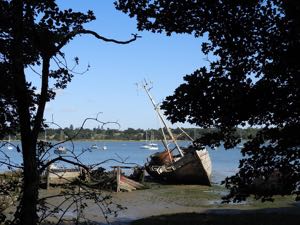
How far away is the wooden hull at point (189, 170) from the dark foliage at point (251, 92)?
Answer: 2944 cm

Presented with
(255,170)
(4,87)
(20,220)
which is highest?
(4,87)

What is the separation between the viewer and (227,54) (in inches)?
235

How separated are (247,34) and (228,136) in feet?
4.11

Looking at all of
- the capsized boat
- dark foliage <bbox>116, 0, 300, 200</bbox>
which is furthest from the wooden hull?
dark foliage <bbox>116, 0, 300, 200</bbox>

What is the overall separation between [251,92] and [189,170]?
3092 cm

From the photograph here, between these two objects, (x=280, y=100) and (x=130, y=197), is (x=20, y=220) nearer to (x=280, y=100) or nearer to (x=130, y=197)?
(x=280, y=100)

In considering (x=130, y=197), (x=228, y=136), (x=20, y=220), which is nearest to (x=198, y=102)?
(x=228, y=136)

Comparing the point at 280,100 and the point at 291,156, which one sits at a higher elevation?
the point at 280,100

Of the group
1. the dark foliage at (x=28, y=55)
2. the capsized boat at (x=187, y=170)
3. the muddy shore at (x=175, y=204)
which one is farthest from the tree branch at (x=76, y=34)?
the capsized boat at (x=187, y=170)

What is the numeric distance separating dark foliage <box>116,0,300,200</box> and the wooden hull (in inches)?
1159

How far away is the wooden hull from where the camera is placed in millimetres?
35625

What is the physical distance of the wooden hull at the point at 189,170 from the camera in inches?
1403

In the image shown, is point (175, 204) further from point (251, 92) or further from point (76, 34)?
point (76, 34)

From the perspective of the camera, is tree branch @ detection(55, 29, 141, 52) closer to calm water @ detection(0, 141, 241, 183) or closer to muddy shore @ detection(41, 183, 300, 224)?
calm water @ detection(0, 141, 241, 183)
